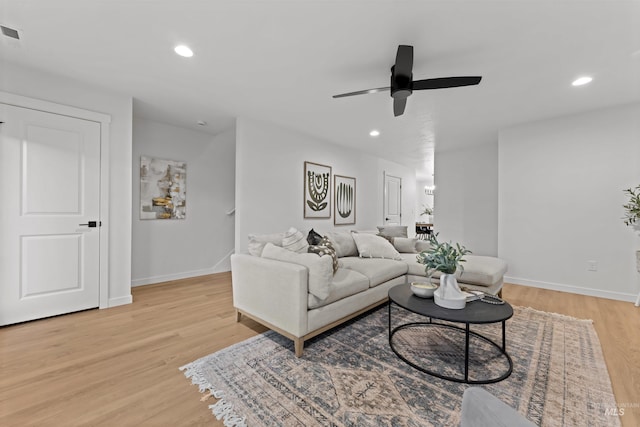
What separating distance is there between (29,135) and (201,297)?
243cm

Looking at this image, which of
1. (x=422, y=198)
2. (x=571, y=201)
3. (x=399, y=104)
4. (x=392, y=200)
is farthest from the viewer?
(x=422, y=198)

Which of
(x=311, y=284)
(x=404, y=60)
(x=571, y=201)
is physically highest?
(x=404, y=60)

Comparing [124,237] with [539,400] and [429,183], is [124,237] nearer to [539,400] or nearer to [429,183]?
[539,400]

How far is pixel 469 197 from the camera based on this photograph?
5.50 metres

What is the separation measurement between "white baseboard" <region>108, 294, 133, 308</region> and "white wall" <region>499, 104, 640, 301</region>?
211 inches

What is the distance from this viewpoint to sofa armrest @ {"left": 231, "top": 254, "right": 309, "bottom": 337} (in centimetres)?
198

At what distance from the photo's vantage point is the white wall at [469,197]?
5176 mm

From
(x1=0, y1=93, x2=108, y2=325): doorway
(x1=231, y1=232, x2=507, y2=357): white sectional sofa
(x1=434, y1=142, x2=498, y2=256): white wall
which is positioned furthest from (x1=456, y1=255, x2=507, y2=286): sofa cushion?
(x1=0, y1=93, x2=108, y2=325): doorway

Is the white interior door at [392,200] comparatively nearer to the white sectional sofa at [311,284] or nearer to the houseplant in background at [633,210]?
the white sectional sofa at [311,284]

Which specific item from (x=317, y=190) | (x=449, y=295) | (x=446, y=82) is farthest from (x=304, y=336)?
(x=317, y=190)

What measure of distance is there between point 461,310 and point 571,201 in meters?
3.20

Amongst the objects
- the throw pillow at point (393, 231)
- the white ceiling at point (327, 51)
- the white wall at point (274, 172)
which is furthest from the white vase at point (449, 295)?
the white wall at point (274, 172)

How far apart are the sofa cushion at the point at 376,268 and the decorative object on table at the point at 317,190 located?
4.88ft

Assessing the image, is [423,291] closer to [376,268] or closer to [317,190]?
[376,268]
